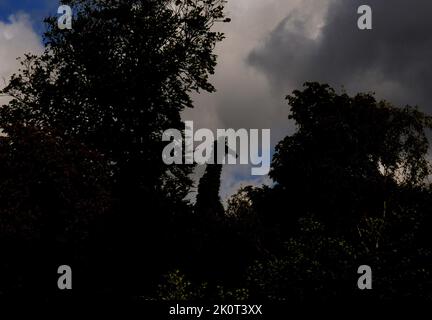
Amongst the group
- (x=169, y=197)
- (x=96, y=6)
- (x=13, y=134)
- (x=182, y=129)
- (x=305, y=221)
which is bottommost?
(x=305, y=221)

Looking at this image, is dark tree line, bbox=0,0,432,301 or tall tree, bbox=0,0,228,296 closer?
dark tree line, bbox=0,0,432,301

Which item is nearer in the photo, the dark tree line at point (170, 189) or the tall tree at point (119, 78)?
the dark tree line at point (170, 189)

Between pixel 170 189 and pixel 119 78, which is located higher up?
pixel 119 78

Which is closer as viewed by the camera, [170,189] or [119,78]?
[170,189]

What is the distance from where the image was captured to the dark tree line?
1420 centimetres

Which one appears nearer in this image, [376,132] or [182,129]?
[182,129]

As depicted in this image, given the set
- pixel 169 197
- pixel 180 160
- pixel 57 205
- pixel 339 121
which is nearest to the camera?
pixel 57 205

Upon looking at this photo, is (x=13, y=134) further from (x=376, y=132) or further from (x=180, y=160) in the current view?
(x=376, y=132)

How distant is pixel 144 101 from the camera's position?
1353 inches

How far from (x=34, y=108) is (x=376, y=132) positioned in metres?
21.8

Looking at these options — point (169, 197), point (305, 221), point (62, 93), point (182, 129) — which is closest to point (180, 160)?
point (182, 129)

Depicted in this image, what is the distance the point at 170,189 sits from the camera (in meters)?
25.7

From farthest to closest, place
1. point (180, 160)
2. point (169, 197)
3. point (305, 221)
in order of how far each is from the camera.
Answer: point (180, 160)
point (169, 197)
point (305, 221)

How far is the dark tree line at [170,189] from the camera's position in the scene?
559 inches
